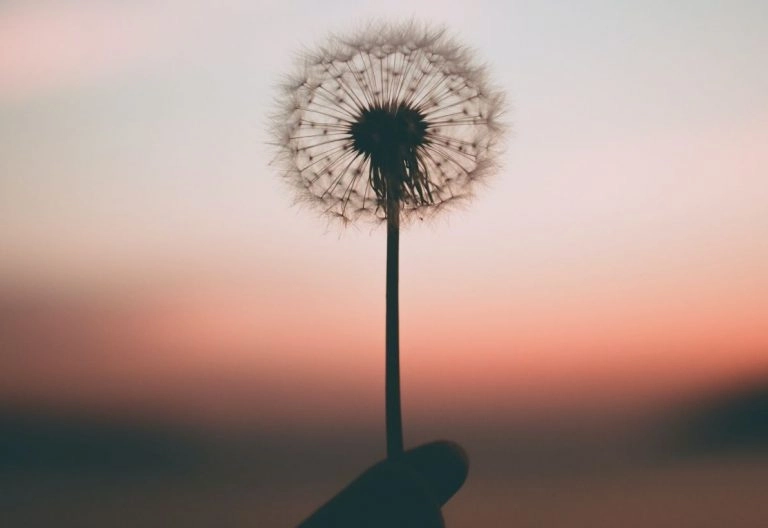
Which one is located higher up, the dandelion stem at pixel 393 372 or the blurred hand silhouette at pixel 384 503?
the dandelion stem at pixel 393 372

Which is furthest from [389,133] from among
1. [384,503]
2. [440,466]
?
[384,503]

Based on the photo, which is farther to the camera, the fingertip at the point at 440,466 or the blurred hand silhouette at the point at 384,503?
the fingertip at the point at 440,466

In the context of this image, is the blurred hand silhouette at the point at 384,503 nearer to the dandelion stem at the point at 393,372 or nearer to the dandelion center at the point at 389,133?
the dandelion stem at the point at 393,372

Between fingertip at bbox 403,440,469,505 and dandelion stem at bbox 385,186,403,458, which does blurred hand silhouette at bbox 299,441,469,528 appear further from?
fingertip at bbox 403,440,469,505

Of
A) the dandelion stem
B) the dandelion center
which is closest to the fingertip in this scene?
the dandelion stem

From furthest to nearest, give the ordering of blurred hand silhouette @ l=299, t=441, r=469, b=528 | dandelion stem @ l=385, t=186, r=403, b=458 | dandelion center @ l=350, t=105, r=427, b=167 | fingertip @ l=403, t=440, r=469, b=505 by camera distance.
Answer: dandelion center @ l=350, t=105, r=427, b=167
fingertip @ l=403, t=440, r=469, b=505
dandelion stem @ l=385, t=186, r=403, b=458
blurred hand silhouette @ l=299, t=441, r=469, b=528

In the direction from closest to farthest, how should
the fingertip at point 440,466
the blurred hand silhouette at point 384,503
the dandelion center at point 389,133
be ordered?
the blurred hand silhouette at point 384,503 < the fingertip at point 440,466 < the dandelion center at point 389,133

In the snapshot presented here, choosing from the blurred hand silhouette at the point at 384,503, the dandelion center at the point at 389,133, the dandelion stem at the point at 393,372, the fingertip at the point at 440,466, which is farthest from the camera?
the dandelion center at the point at 389,133

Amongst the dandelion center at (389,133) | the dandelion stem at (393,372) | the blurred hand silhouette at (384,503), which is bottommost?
the blurred hand silhouette at (384,503)

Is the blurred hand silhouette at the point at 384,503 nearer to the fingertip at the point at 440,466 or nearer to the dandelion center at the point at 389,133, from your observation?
the fingertip at the point at 440,466

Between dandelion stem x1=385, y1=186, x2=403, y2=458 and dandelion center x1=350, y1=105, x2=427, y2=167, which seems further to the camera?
dandelion center x1=350, y1=105, x2=427, y2=167

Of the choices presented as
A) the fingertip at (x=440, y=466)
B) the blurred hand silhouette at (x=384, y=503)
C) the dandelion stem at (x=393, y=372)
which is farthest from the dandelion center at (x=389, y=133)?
the blurred hand silhouette at (x=384, y=503)

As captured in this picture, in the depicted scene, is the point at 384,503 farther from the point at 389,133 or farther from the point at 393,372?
the point at 389,133

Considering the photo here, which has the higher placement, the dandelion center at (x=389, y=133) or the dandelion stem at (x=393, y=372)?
the dandelion center at (x=389, y=133)
